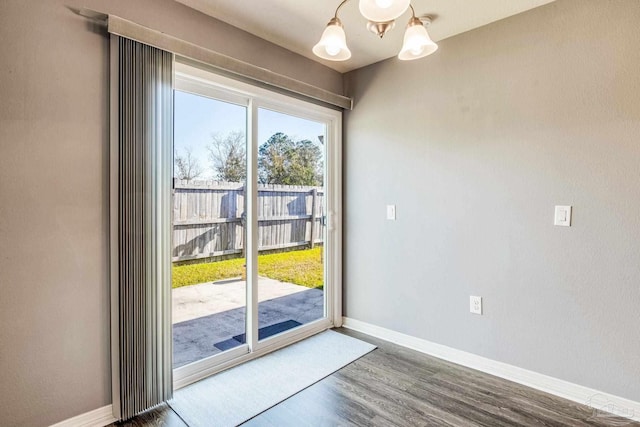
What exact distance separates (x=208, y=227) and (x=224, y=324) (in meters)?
0.75

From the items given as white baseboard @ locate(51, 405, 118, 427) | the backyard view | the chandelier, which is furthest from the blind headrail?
white baseboard @ locate(51, 405, 118, 427)

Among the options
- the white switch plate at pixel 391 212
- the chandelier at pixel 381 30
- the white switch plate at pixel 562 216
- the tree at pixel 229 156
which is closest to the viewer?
the chandelier at pixel 381 30

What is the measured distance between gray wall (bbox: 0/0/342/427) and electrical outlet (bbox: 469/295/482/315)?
93.6 inches

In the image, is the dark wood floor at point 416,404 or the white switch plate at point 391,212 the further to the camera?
the white switch plate at point 391,212

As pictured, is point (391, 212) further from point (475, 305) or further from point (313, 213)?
point (475, 305)

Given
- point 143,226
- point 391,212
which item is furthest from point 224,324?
point 391,212

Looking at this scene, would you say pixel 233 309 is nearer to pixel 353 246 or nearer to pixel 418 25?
pixel 353 246

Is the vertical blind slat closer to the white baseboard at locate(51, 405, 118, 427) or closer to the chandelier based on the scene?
the white baseboard at locate(51, 405, 118, 427)

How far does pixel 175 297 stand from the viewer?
219 centimetres

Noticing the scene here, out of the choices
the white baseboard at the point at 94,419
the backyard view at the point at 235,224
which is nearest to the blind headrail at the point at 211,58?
the backyard view at the point at 235,224

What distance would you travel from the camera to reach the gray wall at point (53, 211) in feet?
5.05

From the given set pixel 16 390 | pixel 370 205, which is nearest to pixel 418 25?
pixel 370 205

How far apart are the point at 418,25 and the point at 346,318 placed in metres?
2.58

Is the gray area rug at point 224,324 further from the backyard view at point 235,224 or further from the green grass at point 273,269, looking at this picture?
the green grass at point 273,269
